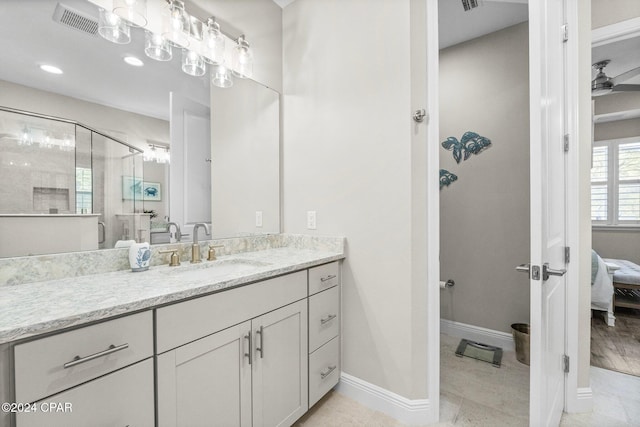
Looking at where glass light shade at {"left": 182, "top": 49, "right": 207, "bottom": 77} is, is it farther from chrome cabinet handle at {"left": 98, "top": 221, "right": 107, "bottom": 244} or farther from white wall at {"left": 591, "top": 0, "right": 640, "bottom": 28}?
white wall at {"left": 591, "top": 0, "right": 640, "bottom": 28}

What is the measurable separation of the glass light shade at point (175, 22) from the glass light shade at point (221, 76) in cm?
25

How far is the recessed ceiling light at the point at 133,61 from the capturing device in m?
1.43

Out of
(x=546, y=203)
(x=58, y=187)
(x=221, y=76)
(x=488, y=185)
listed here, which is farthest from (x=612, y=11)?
(x=58, y=187)

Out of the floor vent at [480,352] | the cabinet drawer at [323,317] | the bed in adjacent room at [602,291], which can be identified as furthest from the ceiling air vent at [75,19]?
the bed in adjacent room at [602,291]

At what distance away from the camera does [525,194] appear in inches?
93.7

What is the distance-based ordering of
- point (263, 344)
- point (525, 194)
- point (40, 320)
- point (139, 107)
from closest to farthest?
point (40, 320)
point (263, 344)
point (139, 107)
point (525, 194)

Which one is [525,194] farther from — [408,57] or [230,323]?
[230,323]

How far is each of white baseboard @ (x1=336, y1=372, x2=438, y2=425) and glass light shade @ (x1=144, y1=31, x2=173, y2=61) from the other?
2201mm

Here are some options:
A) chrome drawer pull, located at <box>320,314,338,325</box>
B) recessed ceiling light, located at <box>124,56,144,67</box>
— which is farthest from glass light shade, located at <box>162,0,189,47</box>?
chrome drawer pull, located at <box>320,314,338,325</box>

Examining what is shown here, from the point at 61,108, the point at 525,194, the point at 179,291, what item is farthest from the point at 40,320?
the point at 525,194

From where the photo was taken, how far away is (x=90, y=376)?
80 cm

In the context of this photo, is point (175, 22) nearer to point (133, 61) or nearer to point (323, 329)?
point (133, 61)

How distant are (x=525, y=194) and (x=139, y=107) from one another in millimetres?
2827

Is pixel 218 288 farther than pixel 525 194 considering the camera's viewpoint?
No
